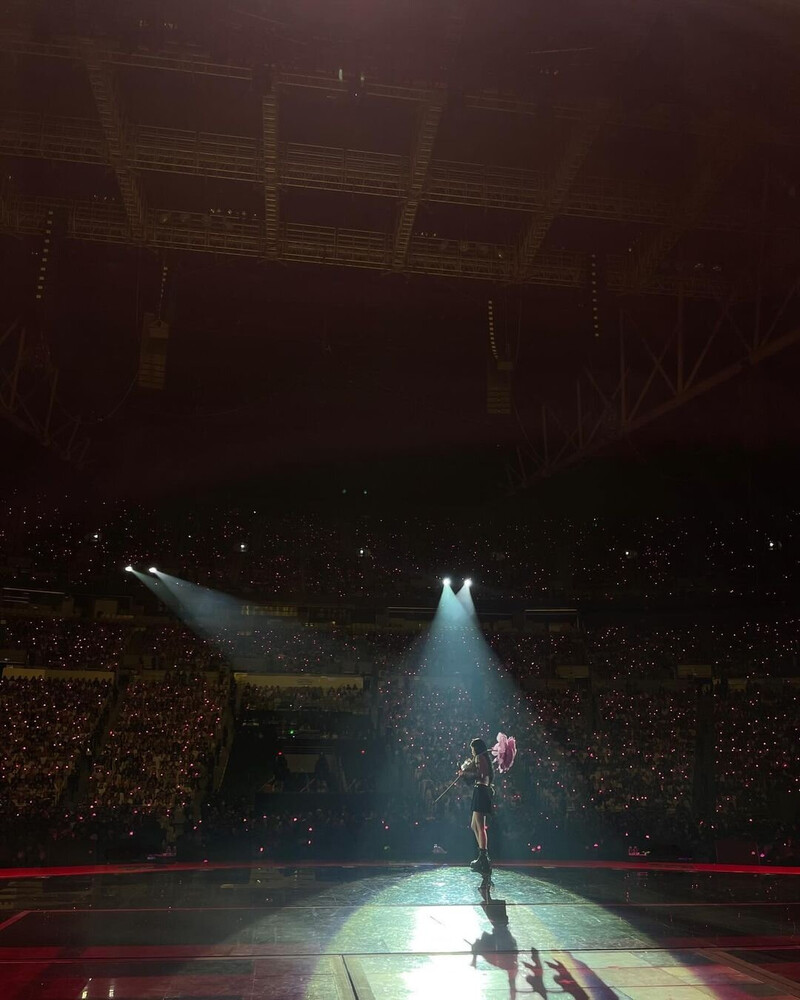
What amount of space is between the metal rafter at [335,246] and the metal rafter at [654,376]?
121cm

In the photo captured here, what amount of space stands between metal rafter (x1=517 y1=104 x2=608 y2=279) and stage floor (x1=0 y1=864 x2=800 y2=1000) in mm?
8440

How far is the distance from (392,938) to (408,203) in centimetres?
880

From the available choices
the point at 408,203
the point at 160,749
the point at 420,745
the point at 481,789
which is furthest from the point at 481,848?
the point at 160,749

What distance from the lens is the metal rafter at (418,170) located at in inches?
354

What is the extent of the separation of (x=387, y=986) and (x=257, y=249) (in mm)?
10301

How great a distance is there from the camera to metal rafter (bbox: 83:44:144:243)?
867cm

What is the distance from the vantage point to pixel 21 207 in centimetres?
1174

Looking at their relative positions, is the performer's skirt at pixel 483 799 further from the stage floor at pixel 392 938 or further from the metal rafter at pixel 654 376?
the metal rafter at pixel 654 376

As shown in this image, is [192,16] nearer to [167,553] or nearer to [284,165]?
[284,165]

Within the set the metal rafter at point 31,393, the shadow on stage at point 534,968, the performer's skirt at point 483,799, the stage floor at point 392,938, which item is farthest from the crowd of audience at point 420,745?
the shadow on stage at point 534,968

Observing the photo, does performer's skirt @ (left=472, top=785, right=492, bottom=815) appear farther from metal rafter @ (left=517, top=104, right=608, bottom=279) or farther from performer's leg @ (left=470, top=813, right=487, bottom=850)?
metal rafter @ (left=517, top=104, right=608, bottom=279)

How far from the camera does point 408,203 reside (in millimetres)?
10797

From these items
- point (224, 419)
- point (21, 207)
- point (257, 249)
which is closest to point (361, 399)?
point (224, 419)

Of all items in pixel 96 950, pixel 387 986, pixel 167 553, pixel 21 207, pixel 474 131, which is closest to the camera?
pixel 387 986
